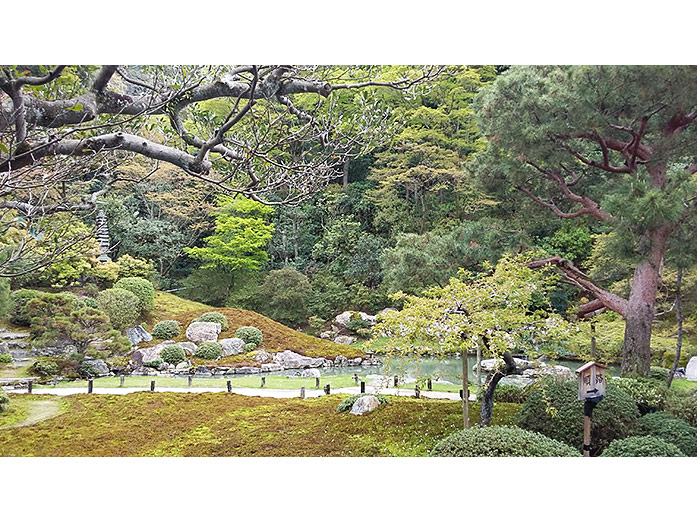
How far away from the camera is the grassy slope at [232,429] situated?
449 cm

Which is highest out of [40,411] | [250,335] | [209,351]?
[250,335]

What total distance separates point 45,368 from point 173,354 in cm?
109

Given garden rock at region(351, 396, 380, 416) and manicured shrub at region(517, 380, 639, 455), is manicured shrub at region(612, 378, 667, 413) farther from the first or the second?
garden rock at region(351, 396, 380, 416)

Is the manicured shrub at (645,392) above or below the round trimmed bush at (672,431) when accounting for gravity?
above

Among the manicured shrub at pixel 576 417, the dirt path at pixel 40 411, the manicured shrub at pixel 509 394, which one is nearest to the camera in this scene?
the manicured shrub at pixel 576 417

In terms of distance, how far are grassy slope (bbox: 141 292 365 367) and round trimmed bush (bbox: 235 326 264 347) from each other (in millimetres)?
37

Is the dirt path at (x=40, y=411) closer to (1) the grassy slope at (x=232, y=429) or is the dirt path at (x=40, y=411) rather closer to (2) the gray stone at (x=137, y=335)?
(1) the grassy slope at (x=232, y=429)

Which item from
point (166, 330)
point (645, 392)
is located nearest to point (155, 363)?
point (166, 330)

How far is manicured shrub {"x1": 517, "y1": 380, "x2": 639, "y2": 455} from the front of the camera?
420 cm

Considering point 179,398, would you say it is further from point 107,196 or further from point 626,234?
point 626,234

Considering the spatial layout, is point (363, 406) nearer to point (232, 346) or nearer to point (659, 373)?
point (232, 346)

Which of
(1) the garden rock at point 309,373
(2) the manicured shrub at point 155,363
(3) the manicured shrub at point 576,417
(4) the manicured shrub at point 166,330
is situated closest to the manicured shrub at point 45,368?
(2) the manicured shrub at point 155,363

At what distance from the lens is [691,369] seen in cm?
457

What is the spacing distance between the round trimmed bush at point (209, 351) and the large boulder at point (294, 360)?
53cm
